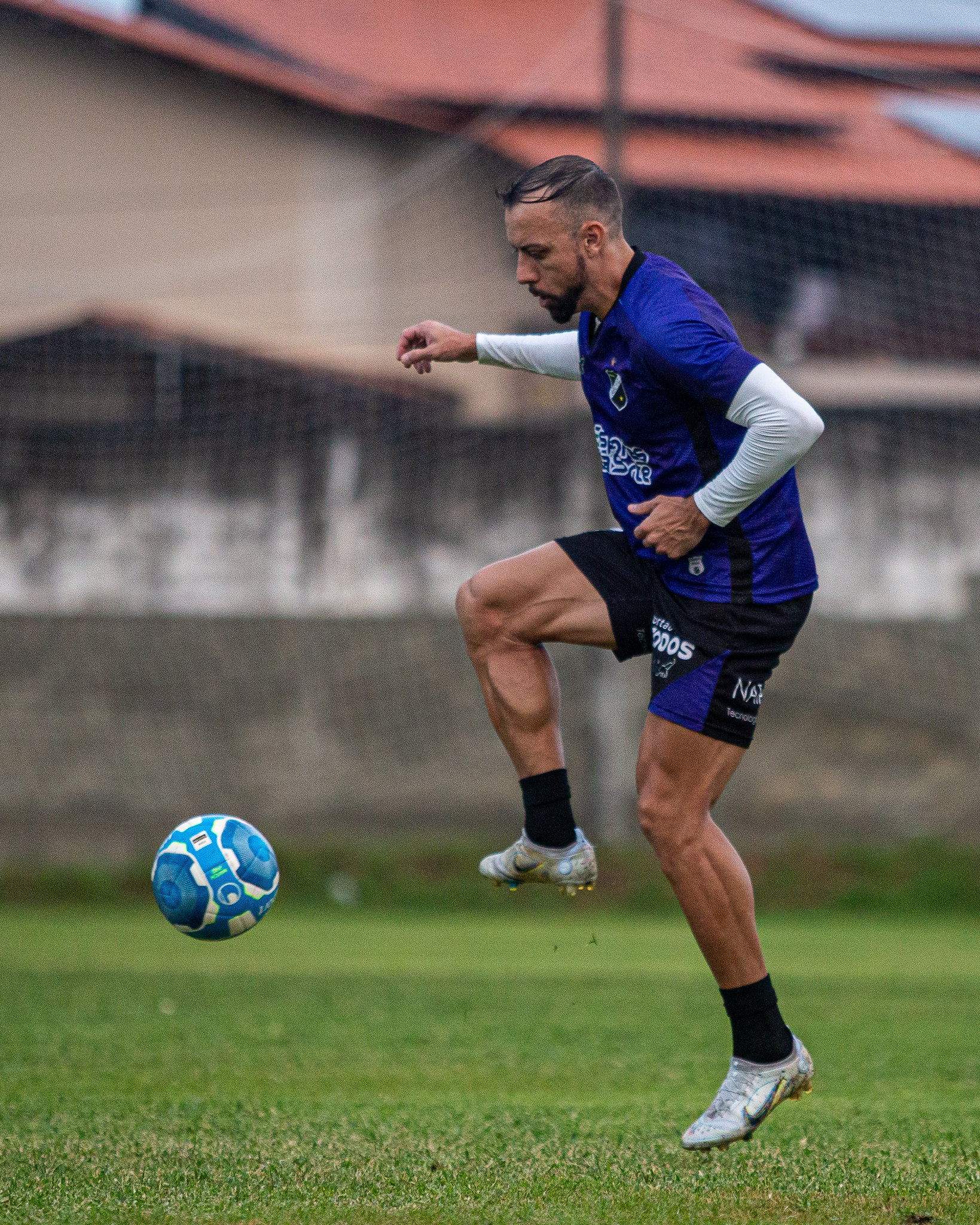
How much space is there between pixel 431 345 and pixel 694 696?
147 centimetres

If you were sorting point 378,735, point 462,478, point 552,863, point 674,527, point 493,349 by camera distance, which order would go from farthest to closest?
point 462,478 → point 378,735 → point 493,349 → point 552,863 → point 674,527

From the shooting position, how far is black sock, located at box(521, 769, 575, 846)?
4973 mm

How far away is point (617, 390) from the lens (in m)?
4.64

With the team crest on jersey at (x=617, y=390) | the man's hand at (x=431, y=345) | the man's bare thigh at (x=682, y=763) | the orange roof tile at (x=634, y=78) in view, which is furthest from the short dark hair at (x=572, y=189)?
the orange roof tile at (x=634, y=78)

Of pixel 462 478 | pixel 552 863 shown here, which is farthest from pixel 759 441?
pixel 462 478

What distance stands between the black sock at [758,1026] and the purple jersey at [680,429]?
1.11 metres

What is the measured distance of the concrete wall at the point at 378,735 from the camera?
44.9 ft

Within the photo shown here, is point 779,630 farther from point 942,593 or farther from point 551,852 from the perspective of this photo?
point 942,593

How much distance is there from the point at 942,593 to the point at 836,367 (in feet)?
15.7

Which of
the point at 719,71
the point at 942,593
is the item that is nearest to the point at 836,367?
the point at 719,71

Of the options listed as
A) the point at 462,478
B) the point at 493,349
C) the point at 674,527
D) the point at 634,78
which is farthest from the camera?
the point at 634,78

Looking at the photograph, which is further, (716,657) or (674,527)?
(716,657)

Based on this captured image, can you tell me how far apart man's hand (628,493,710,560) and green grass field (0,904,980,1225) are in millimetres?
1383

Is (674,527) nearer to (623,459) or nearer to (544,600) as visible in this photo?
(623,459)
